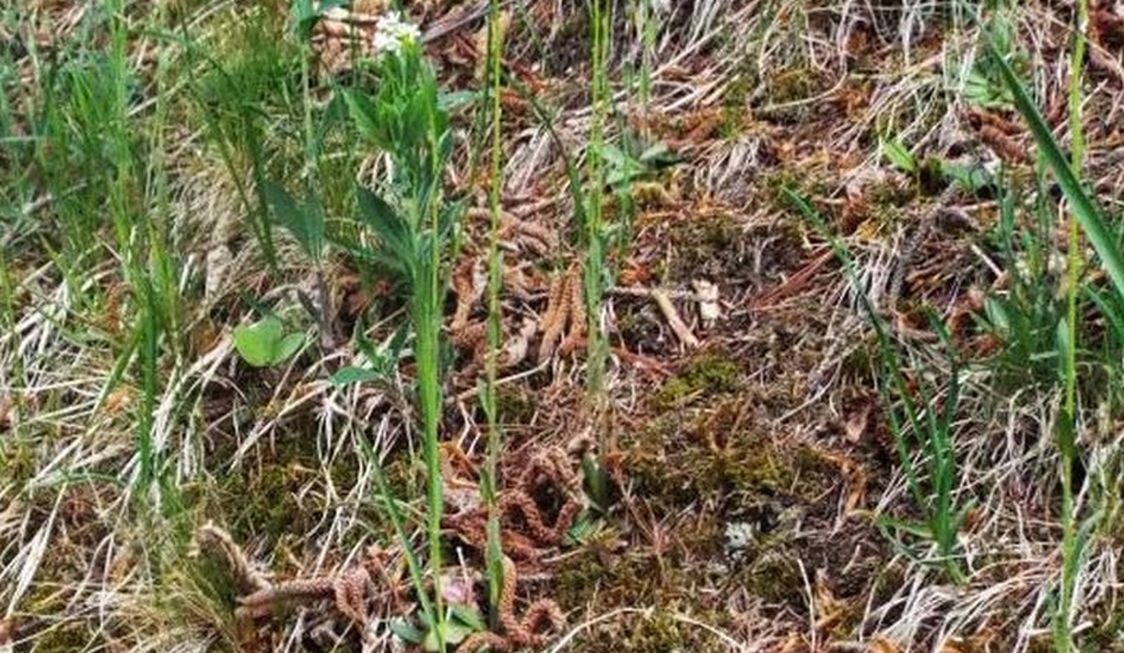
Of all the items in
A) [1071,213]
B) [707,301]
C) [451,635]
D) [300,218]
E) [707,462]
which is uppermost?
[1071,213]

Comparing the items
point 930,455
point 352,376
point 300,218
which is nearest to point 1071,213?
point 930,455

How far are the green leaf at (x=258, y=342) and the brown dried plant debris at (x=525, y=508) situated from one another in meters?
0.34

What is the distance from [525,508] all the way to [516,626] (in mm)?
178

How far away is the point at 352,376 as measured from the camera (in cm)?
201

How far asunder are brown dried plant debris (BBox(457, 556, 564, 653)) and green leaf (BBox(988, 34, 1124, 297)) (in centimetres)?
83

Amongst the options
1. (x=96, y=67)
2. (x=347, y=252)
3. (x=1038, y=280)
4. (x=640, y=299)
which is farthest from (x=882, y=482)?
(x=96, y=67)

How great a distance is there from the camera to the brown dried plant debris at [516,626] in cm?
186

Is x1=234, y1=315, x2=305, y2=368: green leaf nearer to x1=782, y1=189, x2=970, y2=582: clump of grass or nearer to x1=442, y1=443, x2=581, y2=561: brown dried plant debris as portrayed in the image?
x1=442, y1=443, x2=581, y2=561: brown dried plant debris

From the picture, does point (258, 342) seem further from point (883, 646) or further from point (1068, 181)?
point (1068, 181)

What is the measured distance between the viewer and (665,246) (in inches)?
92.2

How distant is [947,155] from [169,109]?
132cm

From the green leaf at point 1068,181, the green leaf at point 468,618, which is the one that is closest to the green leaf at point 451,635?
the green leaf at point 468,618

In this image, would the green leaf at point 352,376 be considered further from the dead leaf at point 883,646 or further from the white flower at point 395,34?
the dead leaf at point 883,646

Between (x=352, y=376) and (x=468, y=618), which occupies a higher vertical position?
(x=352, y=376)
